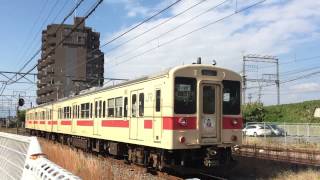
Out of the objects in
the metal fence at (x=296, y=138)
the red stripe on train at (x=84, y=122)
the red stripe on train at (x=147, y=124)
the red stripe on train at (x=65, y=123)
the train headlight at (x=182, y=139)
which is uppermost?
the red stripe on train at (x=147, y=124)

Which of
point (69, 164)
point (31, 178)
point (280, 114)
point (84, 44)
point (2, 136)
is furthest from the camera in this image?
point (84, 44)

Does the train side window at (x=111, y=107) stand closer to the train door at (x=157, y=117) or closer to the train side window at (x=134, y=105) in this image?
the train side window at (x=134, y=105)

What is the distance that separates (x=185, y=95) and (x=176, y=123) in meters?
0.87

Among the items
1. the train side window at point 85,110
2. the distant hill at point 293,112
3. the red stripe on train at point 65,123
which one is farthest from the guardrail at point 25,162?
the distant hill at point 293,112

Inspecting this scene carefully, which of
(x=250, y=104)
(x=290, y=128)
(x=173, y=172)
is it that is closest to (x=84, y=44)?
(x=250, y=104)

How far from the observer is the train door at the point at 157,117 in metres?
14.2

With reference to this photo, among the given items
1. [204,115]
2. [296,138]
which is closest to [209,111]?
[204,115]

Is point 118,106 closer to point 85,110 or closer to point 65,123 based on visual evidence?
point 85,110

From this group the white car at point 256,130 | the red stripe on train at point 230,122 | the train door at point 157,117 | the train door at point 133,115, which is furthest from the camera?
the white car at point 256,130

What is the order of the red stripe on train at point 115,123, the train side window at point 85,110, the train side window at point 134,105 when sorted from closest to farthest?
the train side window at point 134,105 → the red stripe on train at point 115,123 → the train side window at point 85,110

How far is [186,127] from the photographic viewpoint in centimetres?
1387

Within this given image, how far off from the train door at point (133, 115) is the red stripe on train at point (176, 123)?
7.53 ft

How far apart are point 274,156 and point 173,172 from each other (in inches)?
233

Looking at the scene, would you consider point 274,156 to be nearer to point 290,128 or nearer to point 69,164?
point 69,164
